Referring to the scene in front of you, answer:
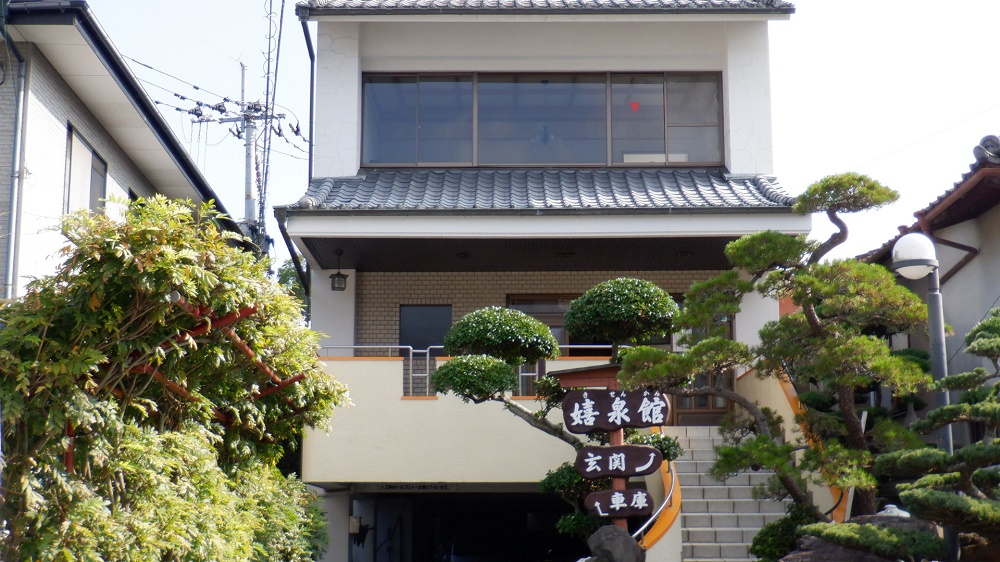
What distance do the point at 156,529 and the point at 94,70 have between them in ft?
20.2

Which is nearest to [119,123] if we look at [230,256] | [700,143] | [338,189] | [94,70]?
[94,70]

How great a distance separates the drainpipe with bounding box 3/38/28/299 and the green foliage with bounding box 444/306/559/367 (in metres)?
4.56

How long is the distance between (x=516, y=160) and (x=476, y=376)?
643 cm

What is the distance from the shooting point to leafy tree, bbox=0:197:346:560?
237 inches

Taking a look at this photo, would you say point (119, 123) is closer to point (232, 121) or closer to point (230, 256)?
point (230, 256)

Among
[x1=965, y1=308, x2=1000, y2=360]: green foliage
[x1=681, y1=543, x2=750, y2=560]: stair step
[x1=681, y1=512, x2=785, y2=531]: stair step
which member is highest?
[x1=965, y1=308, x2=1000, y2=360]: green foliage

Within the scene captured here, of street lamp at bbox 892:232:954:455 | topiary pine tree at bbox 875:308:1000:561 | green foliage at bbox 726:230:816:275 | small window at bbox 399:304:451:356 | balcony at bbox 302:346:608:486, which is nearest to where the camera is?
topiary pine tree at bbox 875:308:1000:561

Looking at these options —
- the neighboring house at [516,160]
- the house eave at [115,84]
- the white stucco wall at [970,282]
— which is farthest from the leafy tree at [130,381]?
the white stucco wall at [970,282]

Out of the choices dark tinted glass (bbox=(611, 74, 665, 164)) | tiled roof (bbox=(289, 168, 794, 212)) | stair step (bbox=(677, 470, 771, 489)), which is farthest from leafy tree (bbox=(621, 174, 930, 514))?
dark tinted glass (bbox=(611, 74, 665, 164))

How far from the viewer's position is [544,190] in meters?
15.3

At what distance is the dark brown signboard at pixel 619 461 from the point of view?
10.5 meters

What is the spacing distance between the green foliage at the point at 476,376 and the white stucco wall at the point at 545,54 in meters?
6.16

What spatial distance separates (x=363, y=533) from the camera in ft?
51.8

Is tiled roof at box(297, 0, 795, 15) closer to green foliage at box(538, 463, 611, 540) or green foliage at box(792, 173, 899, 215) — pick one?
green foliage at box(792, 173, 899, 215)
